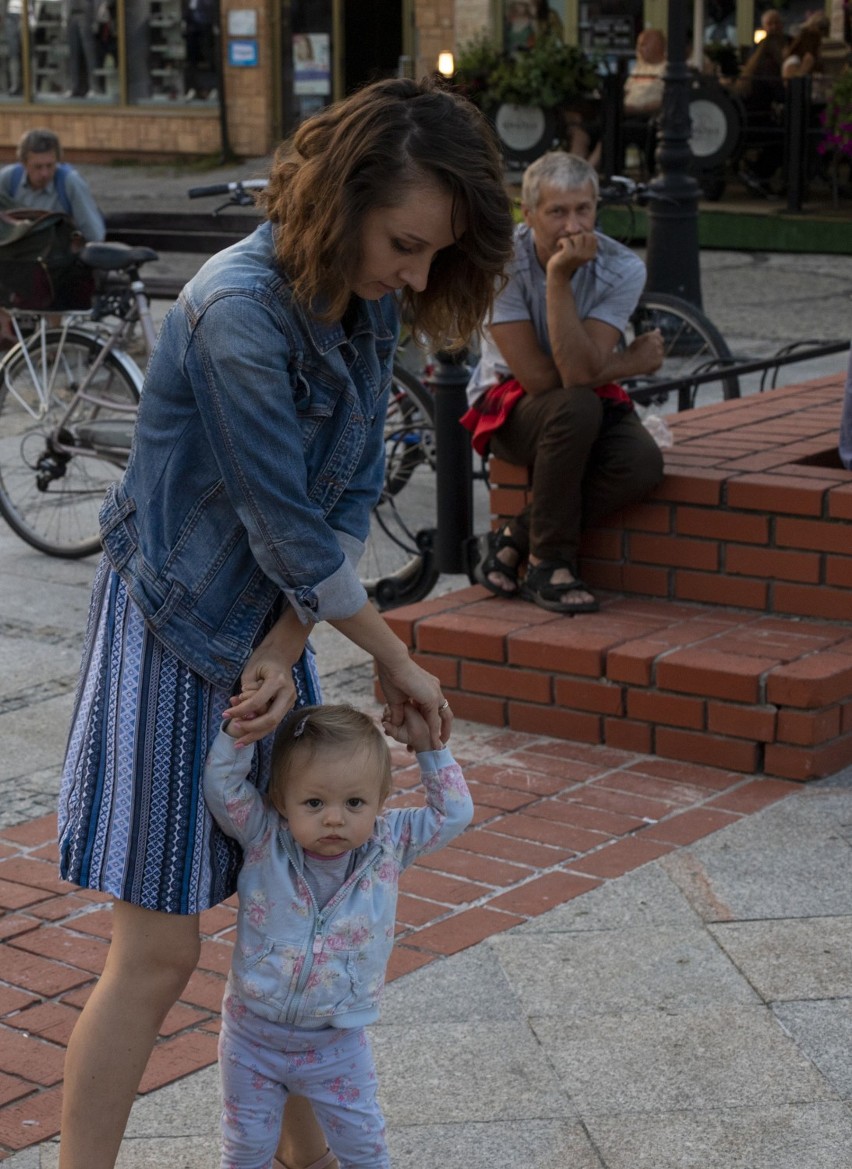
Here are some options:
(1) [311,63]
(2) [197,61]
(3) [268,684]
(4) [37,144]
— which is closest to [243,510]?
(3) [268,684]

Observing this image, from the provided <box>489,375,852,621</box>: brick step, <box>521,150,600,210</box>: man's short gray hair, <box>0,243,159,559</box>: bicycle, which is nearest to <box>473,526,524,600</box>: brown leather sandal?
<box>489,375,852,621</box>: brick step

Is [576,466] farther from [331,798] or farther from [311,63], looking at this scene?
[311,63]

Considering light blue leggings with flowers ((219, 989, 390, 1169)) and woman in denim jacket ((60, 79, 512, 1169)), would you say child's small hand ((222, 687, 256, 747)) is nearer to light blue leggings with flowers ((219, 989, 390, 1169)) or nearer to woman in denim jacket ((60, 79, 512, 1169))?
woman in denim jacket ((60, 79, 512, 1169))

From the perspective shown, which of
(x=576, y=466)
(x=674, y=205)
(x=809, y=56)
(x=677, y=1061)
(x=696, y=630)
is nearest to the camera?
(x=677, y=1061)

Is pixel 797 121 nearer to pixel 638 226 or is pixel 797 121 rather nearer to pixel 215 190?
pixel 638 226

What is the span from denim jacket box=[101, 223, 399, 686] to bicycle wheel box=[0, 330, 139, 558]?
4.19 meters

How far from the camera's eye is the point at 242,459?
2.37m

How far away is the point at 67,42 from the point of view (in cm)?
2433

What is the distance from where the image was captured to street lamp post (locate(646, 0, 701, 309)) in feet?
32.5

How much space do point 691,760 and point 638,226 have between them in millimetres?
11815

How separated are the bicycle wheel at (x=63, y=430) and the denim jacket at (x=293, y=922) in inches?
167

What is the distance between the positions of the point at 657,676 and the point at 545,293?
123 centimetres

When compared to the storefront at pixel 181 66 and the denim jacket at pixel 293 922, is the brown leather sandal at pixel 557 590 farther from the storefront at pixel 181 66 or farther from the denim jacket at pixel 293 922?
the storefront at pixel 181 66

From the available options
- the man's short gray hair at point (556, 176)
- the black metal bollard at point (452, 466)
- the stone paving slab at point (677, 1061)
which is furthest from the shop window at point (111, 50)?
the stone paving slab at point (677, 1061)
